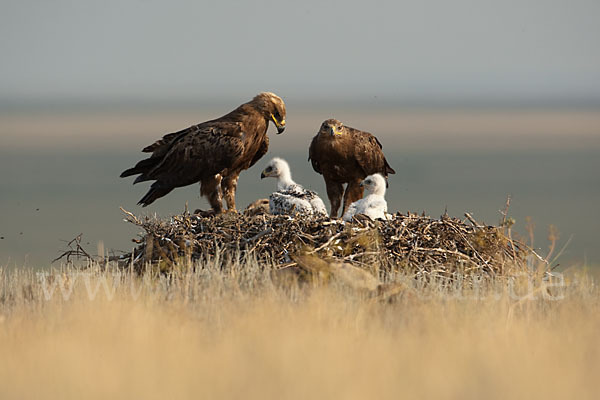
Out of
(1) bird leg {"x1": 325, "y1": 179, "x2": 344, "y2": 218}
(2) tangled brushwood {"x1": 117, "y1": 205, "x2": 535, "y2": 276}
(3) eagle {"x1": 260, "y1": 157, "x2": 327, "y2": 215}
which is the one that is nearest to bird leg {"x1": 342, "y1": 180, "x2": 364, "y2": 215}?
(1) bird leg {"x1": 325, "y1": 179, "x2": 344, "y2": 218}

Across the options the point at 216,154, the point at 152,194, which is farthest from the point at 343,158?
the point at 152,194

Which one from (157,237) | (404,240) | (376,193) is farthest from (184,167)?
(404,240)

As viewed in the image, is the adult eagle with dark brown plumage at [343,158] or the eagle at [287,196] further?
the adult eagle with dark brown plumage at [343,158]

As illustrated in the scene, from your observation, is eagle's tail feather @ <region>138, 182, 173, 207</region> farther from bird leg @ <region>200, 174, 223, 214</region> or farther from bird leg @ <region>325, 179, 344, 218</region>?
bird leg @ <region>325, 179, 344, 218</region>

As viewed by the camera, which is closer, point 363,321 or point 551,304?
point 363,321

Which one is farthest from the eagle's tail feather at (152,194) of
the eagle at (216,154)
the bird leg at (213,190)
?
the bird leg at (213,190)

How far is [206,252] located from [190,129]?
3.09 m

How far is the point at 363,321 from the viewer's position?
8.20 meters

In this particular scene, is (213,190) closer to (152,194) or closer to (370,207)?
(152,194)

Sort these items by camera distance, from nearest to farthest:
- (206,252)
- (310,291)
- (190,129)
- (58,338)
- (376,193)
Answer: (58,338) → (310,291) → (206,252) → (376,193) → (190,129)

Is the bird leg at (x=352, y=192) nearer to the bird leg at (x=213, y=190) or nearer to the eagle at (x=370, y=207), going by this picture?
the eagle at (x=370, y=207)

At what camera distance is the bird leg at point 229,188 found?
42.9ft

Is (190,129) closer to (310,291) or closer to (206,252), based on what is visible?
(206,252)

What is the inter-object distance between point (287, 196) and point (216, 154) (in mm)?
1430
